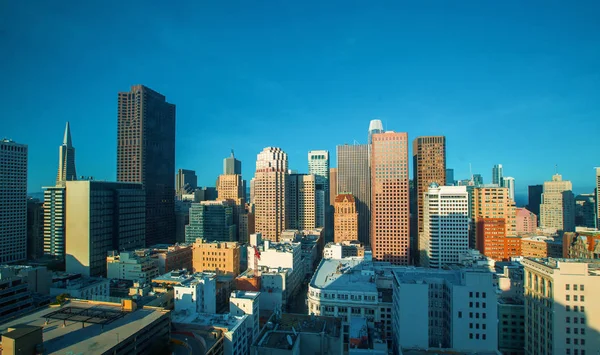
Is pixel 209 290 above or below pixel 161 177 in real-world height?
below

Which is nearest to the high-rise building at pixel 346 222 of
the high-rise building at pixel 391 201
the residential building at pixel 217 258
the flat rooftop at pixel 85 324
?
the high-rise building at pixel 391 201

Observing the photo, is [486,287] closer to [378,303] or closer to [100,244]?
[378,303]

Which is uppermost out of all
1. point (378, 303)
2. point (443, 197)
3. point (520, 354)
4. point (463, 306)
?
point (443, 197)

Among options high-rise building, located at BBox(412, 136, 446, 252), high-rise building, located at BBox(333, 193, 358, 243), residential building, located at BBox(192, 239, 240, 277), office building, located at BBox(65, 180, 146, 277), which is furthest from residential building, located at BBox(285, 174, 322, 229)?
office building, located at BBox(65, 180, 146, 277)

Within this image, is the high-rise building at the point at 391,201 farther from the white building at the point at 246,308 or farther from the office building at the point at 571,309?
the office building at the point at 571,309

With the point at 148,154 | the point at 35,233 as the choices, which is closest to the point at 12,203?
the point at 35,233

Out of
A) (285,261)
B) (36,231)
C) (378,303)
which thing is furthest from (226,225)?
(378,303)

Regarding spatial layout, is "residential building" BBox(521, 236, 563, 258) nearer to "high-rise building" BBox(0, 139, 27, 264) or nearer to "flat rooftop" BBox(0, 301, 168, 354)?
"flat rooftop" BBox(0, 301, 168, 354)
